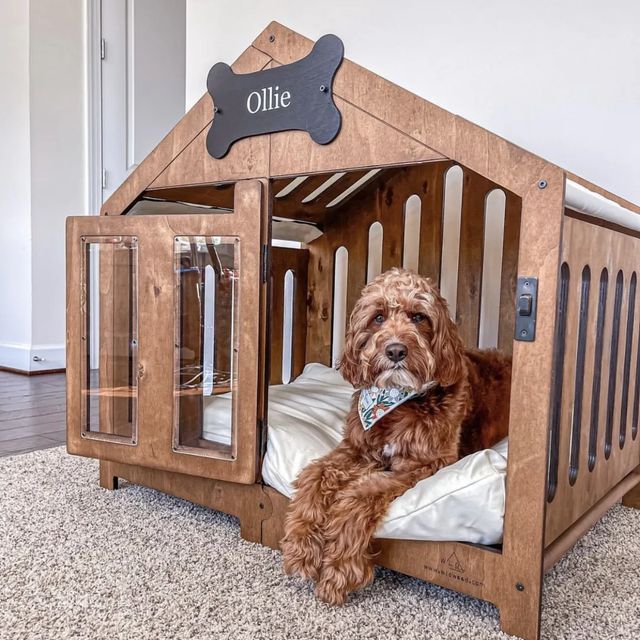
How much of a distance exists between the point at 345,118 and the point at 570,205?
1.68 feet

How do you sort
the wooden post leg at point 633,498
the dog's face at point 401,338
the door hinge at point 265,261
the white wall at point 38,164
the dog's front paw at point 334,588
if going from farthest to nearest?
the white wall at point 38,164, the wooden post leg at point 633,498, the door hinge at point 265,261, the dog's face at point 401,338, the dog's front paw at point 334,588

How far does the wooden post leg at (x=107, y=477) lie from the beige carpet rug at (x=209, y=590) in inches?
6.6

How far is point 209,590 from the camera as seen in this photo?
1255 mm

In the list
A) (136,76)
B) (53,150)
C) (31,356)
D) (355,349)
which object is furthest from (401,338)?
(136,76)

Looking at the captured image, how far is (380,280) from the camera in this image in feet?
4.60

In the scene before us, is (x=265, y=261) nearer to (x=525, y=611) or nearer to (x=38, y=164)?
(x=525, y=611)

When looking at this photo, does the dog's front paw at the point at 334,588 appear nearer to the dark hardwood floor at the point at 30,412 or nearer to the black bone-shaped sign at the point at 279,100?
the black bone-shaped sign at the point at 279,100

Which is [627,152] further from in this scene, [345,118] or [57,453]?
[57,453]

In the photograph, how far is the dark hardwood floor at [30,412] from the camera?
7.83 ft

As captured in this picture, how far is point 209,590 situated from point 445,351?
2.36 ft

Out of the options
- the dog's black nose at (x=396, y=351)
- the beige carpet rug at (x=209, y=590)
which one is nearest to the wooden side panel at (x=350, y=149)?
the dog's black nose at (x=396, y=351)

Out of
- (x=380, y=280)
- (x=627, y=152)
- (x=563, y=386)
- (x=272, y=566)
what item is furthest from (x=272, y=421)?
(x=627, y=152)

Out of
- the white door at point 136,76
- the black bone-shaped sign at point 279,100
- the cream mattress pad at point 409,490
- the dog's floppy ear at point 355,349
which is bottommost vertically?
the cream mattress pad at point 409,490

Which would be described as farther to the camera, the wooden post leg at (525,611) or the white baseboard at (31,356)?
the white baseboard at (31,356)
